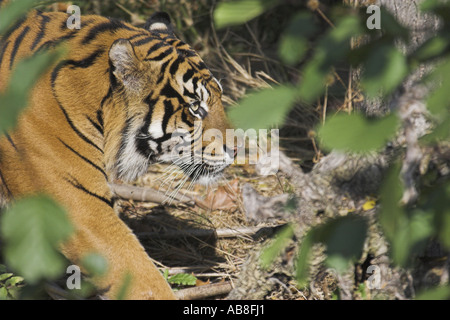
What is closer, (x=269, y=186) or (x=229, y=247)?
(x=229, y=247)

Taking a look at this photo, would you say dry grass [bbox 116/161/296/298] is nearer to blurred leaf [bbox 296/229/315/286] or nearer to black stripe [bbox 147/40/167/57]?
black stripe [bbox 147/40/167/57]

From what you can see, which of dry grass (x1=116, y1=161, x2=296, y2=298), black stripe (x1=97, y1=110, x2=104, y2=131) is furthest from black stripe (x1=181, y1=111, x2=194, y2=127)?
dry grass (x1=116, y1=161, x2=296, y2=298)

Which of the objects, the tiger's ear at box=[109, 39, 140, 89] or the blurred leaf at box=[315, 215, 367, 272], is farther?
the tiger's ear at box=[109, 39, 140, 89]

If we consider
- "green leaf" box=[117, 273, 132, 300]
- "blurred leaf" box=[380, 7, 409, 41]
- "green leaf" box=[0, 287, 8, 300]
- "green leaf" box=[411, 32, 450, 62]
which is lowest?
"green leaf" box=[0, 287, 8, 300]

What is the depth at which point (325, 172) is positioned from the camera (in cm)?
221

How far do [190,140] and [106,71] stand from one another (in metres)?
0.59

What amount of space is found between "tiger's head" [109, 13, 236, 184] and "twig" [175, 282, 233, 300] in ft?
2.07

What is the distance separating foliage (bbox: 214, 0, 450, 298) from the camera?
80 centimetres

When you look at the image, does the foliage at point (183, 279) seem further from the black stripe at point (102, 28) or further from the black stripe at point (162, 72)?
the black stripe at point (102, 28)

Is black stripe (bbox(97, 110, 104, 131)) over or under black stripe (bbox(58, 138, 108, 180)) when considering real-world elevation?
over

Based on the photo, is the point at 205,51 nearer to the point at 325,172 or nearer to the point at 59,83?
the point at 59,83

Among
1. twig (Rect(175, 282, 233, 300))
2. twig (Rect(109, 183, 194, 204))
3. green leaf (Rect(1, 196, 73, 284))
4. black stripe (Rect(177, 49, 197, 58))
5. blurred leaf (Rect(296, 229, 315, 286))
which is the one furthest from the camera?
twig (Rect(109, 183, 194, 204))
